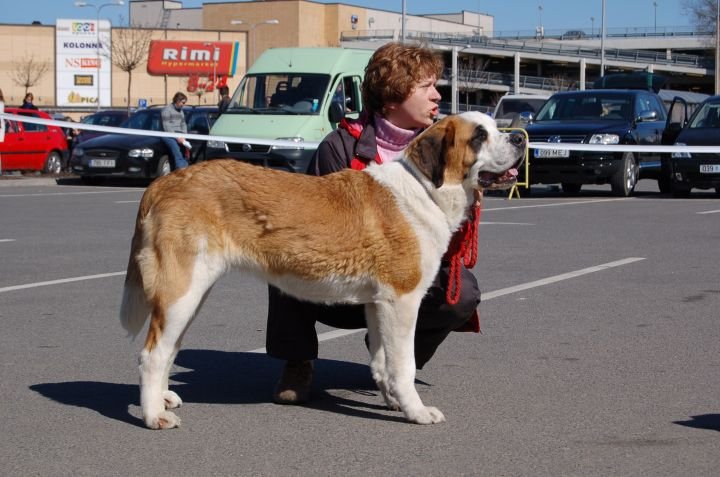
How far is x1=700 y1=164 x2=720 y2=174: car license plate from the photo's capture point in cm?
2033

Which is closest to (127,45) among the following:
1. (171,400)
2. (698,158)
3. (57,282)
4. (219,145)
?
(219,145)

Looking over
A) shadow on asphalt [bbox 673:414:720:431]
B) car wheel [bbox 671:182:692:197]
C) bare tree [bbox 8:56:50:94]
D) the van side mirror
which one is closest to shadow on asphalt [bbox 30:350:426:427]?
shadow on asphalt [bbox 673:414:720:431]

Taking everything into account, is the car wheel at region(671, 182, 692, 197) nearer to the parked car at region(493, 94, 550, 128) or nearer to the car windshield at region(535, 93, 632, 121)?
the car windshield at region(535, 93, 632, 121)

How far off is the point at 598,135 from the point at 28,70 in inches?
2761

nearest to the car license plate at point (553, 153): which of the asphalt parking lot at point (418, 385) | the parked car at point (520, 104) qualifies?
the parked car at point (520, 104)

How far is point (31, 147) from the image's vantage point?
28062 mm

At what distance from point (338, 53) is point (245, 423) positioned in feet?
58.0

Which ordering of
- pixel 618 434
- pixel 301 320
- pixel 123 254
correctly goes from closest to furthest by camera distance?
pixel 618 434
pixel 301 320
pixel 123 254

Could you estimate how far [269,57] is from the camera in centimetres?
2316

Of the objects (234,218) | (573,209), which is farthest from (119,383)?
(573,209)

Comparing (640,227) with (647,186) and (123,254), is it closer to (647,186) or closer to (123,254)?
(123,254)

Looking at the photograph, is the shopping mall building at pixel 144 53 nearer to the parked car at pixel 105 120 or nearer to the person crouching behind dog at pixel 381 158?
the parked car at pixel 105 120

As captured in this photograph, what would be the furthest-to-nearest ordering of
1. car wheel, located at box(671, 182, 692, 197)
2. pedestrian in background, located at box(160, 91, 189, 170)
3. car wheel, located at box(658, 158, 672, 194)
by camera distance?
pedestrian in background, located at box(160, 91, 189, 170) < car wheel, located at box(658, 158, 672, 194) < car wheel, located at box(671, 182, 692, 197)

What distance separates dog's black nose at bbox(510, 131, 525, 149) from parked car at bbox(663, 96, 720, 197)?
15814 mm
